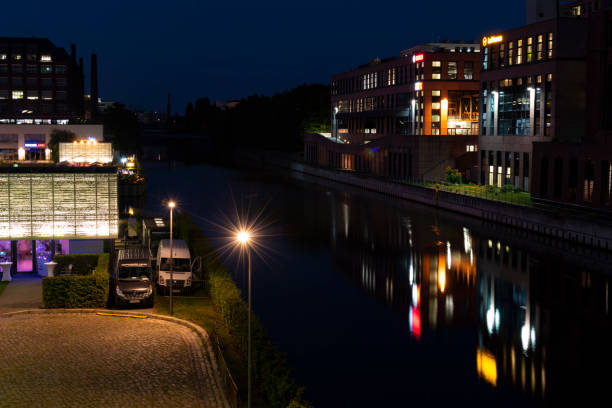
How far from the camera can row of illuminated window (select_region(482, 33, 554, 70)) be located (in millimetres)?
81500

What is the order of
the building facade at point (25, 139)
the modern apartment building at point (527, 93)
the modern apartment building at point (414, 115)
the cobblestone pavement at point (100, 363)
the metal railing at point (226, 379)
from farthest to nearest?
the building facade at point (25, 139) → the modern apartment building at point (414, 115) → the modern apartment building at point (527, 93) → the cobblestone pavement at point (100, 363) → the metal railing at point (226, 379)

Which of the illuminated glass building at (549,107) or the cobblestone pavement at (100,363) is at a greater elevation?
the illuminated glass building at (549,107)

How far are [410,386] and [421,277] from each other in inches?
825

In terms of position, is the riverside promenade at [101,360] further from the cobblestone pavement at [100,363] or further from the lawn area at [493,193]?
the lawn area at [493,193]

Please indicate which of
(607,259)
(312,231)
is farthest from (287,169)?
(607,259)

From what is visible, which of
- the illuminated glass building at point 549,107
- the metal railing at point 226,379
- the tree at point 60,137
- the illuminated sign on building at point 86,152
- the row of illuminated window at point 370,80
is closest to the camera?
the metal railing at point 226,379

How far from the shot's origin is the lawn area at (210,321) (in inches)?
1011

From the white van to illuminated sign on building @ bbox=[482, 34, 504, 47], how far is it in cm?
6117

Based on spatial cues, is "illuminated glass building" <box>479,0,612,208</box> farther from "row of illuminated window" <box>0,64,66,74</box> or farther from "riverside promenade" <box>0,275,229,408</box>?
"row of illuminated window" <box>0,64,66,74</box>

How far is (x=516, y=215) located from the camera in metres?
67.4

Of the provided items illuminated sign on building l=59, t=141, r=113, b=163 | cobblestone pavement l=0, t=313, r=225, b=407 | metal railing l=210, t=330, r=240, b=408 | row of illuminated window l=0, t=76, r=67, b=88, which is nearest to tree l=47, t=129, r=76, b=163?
illuminated sign on building l=59, t=141, r=113, b=163

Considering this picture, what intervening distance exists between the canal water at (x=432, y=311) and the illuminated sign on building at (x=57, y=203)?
9.95 meters

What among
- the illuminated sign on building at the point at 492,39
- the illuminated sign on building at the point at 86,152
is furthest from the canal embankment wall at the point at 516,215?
the illuminated sign on building at the point at 86,152

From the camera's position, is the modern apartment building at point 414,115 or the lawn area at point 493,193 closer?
the lawn area at point 493,193
